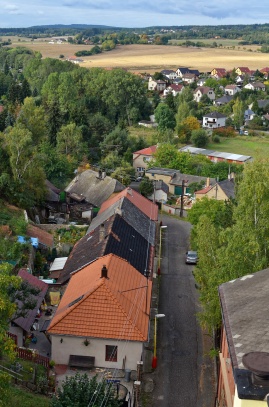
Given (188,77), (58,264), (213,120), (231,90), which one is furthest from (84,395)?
(188,77)

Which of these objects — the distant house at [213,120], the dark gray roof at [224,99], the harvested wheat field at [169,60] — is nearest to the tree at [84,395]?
the distant house at [213,120]

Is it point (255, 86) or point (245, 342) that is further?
point (255, 86)

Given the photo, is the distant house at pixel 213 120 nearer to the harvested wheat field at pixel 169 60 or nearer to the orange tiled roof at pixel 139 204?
the orange tiled roof at pixel 139 204

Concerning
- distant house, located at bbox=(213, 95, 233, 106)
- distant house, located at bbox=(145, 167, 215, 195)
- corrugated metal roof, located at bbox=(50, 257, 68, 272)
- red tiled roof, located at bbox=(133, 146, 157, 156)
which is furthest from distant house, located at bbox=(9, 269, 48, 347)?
distant house, located at bbox=(213, 95, 233, 106)

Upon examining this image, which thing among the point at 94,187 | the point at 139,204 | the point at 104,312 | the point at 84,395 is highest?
the point at 104,312

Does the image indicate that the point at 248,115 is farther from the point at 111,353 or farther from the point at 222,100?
the point at 111,353

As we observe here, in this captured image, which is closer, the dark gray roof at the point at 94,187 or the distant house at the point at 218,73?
the dark gray roof at the point at 94,187

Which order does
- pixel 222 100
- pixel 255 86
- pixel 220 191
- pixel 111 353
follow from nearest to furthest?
pixel 111 353 → pixel 220 191 → pixel 222 100 → pixel 255 86
